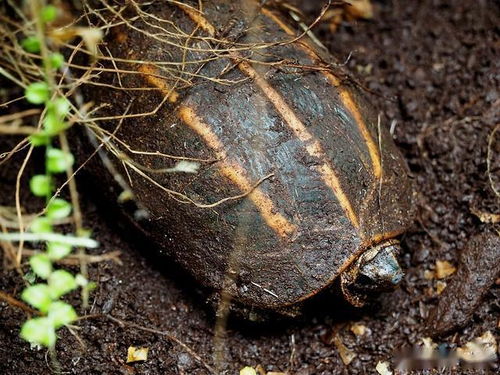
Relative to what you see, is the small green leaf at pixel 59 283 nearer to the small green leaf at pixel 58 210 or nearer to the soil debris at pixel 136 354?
the small green leaf at pixel 58 210

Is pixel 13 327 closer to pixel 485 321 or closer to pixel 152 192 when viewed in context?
pixel 152 192

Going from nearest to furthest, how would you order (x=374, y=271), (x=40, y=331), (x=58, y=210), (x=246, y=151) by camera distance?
(x=40, y=331) → (x=58, y=210) → (x=246, y=151) → (x=374, y=271)

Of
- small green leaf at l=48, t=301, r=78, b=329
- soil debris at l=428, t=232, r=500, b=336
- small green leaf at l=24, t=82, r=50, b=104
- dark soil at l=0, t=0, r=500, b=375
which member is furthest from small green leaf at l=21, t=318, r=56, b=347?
soil debris at l=428, t=232, r=500, b=336

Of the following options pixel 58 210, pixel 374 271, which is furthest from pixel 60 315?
pixel 374 271

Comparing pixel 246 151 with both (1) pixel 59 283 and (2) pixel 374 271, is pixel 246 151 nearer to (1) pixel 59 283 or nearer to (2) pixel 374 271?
(2) pixel 374 271

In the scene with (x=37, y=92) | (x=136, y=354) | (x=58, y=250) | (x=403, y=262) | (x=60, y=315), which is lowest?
(x=136, y=354)

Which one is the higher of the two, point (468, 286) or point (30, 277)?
point (30, 277)

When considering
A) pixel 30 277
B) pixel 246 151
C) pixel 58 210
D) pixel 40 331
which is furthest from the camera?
pixel 30 277
